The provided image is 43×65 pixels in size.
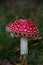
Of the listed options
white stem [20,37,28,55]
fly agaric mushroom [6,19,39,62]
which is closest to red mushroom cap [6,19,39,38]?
fly agaric mushroom [6,19,39,62]

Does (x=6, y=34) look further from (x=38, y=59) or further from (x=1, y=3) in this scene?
(x=1, y=3)

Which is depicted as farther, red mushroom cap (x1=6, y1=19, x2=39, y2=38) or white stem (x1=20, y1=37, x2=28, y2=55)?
white stem (x1=20, y1=37, x2=28, y2=55)

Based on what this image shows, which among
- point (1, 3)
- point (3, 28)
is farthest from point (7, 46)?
point (1, 3)

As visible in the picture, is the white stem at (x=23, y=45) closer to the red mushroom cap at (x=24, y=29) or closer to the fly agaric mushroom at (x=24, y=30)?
the fly agaric mushroom at (x=24, y=30)

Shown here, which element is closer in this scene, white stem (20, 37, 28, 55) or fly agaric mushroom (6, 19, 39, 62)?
fly agaric mushroom (6, 19, 39, 62)

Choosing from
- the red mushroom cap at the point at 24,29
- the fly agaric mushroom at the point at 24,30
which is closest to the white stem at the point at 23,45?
the fly agaric mushroom at the point at 24,30

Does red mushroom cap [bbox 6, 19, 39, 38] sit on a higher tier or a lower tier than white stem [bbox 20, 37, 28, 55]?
higher

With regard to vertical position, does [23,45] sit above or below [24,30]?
below

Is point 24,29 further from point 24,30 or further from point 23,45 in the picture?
point 23,45

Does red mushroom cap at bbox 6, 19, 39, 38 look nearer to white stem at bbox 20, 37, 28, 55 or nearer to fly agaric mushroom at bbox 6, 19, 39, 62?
fly agaric mushroom at bbox 6, 19, 39, 62

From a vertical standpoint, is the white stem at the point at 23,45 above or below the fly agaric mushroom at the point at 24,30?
below

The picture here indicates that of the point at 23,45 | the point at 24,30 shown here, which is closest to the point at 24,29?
the point at 24,30

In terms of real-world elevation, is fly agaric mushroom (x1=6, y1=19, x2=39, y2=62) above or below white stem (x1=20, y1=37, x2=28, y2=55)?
above
